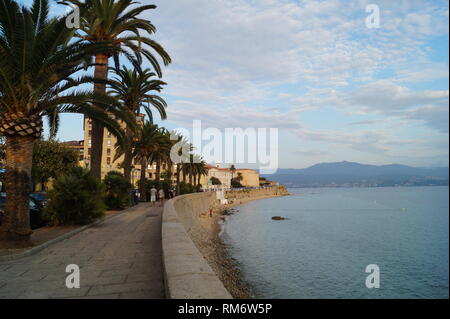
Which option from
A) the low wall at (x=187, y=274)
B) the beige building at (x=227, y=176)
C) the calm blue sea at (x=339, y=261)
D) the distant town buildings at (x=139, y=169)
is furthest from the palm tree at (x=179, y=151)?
the beige building at (x=227, y=176)

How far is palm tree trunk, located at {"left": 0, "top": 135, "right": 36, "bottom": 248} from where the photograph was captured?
8.04 metres

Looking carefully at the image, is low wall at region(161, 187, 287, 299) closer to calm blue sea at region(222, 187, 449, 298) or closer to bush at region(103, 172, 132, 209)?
calm blue sea at region(222, 187, 449, 298)

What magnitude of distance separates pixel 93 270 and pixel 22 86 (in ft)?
16.9

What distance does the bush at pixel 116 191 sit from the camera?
68.4 feet

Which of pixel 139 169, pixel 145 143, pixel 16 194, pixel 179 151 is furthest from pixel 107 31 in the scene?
pixel 139 169

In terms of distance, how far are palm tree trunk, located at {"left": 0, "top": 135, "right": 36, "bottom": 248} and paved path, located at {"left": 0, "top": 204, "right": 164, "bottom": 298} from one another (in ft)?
2.42

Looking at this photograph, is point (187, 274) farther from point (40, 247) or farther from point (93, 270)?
point (40, 247)

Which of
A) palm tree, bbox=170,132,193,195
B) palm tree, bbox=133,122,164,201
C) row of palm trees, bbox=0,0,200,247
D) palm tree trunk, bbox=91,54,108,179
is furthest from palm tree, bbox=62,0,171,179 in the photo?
→ palm tree, bbox=170,132,193,195

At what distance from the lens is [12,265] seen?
682 cm

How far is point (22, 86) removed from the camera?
27.1 ft
